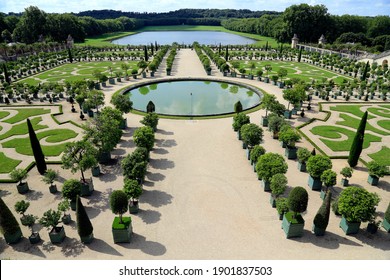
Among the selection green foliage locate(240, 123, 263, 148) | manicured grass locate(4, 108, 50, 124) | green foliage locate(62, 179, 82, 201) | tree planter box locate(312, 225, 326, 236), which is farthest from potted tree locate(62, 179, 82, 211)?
manicured grass locate(4, 108, 50, 124)

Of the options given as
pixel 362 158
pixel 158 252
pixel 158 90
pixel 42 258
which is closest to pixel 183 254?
pixel 158 252

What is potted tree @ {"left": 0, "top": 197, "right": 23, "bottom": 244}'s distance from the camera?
17.6 metres

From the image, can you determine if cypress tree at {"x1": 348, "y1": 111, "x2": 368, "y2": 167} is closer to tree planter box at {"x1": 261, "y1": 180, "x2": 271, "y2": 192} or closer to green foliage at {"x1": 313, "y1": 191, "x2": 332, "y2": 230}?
tree planter box at {"x1": 261, "y1": 180, "x2": 271, "y2": 192}

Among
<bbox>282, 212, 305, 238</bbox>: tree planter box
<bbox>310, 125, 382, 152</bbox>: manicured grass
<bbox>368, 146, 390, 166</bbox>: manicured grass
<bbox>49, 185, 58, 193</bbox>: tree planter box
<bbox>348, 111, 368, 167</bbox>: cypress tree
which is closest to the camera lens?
<bbox>282, 212, 305, 238</bbox>: tree planter box

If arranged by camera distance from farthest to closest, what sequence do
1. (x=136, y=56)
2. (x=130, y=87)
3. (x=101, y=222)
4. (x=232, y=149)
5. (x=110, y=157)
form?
(x=136, y=56) → (x=130, y=87) → (x=232, y=149) → (x=110, y=157) → (x=101, y=222)

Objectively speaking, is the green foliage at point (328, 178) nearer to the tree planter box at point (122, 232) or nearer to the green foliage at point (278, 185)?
the green foliage at point (278, 185)

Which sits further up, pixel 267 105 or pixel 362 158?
pixel 267 105

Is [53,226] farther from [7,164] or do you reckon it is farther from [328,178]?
[328,178]

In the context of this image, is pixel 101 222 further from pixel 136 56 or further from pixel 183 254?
pixel 136 56

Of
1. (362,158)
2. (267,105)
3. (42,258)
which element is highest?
(267,105)

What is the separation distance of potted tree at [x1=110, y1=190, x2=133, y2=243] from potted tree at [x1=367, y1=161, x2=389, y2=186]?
21906 millimetres

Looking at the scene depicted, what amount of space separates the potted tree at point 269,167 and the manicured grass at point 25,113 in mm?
36579

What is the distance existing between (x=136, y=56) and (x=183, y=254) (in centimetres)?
8819

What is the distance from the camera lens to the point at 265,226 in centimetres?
1991
